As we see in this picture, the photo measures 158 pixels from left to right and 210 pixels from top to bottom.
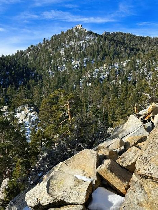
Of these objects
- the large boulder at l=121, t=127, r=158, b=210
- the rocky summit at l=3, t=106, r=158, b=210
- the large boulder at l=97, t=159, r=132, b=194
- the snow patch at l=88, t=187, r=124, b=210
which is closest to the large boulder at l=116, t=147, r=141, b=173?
the rocky summit at l=3, t=106, r=158, b=210

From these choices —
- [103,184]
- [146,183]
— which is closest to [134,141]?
[103,184]

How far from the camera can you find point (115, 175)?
26.7ft

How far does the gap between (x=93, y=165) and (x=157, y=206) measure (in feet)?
10.6

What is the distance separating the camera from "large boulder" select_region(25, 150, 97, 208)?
25.4 ft

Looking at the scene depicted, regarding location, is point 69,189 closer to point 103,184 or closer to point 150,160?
point 103,184

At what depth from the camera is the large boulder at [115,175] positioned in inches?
312

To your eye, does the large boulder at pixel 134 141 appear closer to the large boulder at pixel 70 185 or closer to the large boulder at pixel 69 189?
the large boulder at pixel 70 185

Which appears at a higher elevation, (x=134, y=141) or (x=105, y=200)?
(x=134, y=141)

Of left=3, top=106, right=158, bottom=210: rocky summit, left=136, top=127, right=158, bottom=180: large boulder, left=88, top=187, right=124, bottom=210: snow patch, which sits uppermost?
left=136, top=127, right=158, bottom=180: large boulder

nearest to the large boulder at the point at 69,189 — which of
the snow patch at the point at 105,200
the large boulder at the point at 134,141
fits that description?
the snow patch at the point at 105,200

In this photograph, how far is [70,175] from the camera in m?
8.58

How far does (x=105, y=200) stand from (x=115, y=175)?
3.14ft

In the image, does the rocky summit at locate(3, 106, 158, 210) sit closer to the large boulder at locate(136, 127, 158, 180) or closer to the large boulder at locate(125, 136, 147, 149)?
the large boulder at locate(136, 127, 158, 180)

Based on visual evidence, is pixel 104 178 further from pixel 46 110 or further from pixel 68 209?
pixel 46 110
